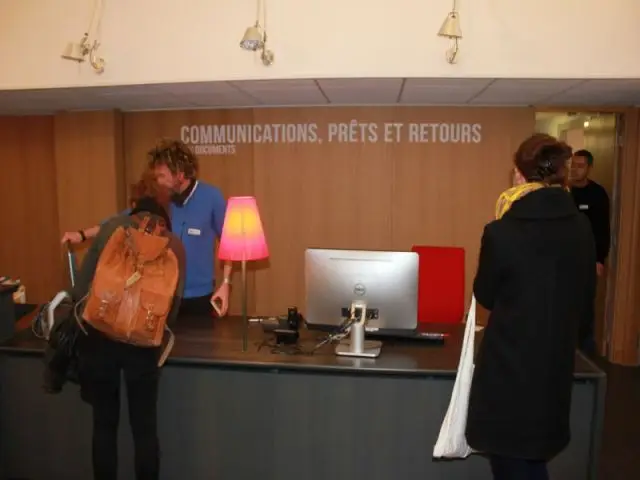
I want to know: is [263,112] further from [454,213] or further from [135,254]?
[135,254]

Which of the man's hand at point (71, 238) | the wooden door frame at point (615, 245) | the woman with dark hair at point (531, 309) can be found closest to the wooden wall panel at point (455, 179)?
the wooden door frame at point (615, 245)

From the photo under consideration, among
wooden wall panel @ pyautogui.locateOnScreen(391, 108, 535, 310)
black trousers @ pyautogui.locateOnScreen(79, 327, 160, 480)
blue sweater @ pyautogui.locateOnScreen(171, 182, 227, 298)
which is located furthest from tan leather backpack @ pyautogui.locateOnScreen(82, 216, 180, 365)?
wooden wall panel @ pyautogui.locateOnScreen(391, 108, 535, 310)

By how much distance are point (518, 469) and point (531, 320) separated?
559mm

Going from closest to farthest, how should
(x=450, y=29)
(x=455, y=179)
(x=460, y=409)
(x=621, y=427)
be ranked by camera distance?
(x=460, y=409)
(x=450, y=29)
(x=621, y=427)
(x=455, y=179)

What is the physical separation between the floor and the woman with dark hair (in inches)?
61.3

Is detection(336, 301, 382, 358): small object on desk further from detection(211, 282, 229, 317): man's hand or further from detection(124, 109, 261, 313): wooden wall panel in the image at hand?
detection(124, 109, 261, 313): wooden wall panel

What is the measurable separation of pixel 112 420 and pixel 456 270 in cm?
201

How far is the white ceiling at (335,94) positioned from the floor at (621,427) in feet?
7.11

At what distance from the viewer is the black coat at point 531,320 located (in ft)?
6.43

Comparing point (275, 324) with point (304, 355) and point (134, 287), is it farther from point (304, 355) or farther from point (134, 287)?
point (134, 287)

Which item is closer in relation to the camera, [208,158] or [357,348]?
[357,348]

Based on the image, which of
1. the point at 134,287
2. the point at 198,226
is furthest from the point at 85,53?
the point at 134,287

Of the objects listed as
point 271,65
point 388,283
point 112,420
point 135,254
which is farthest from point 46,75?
point 388,283

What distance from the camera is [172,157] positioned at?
111 inches
